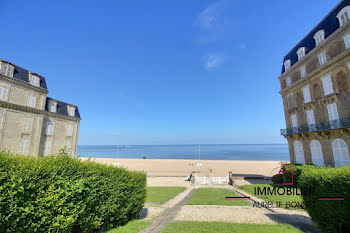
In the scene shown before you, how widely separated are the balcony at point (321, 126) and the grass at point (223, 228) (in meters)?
14.9

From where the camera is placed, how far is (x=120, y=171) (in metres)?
7.50

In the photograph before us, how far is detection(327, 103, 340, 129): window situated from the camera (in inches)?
639

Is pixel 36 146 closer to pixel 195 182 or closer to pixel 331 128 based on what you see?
pixel 195 182

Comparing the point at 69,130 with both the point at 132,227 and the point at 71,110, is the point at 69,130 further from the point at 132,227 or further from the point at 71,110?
the point at 132,227

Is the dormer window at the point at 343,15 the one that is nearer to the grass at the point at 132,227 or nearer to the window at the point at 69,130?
the grass at the point at 132,227

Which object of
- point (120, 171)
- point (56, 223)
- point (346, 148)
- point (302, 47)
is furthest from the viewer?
point (302, 47)

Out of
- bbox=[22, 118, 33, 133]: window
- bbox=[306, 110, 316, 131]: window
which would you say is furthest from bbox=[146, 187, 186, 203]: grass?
bbox=[22, 118, 33, 133]: window

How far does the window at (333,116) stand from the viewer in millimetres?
16231

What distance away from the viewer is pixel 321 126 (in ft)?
59.1

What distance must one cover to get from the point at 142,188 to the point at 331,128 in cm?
1969

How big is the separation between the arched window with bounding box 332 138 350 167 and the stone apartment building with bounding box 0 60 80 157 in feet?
102

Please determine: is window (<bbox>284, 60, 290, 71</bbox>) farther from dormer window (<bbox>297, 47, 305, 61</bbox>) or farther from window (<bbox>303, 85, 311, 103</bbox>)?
window (<bbox>303, 85, 311, 103</bbox>)

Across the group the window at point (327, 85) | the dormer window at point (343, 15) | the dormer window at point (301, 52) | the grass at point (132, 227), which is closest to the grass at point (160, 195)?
the grass at point (132, 227)

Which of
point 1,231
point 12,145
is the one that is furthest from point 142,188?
point 12,145
